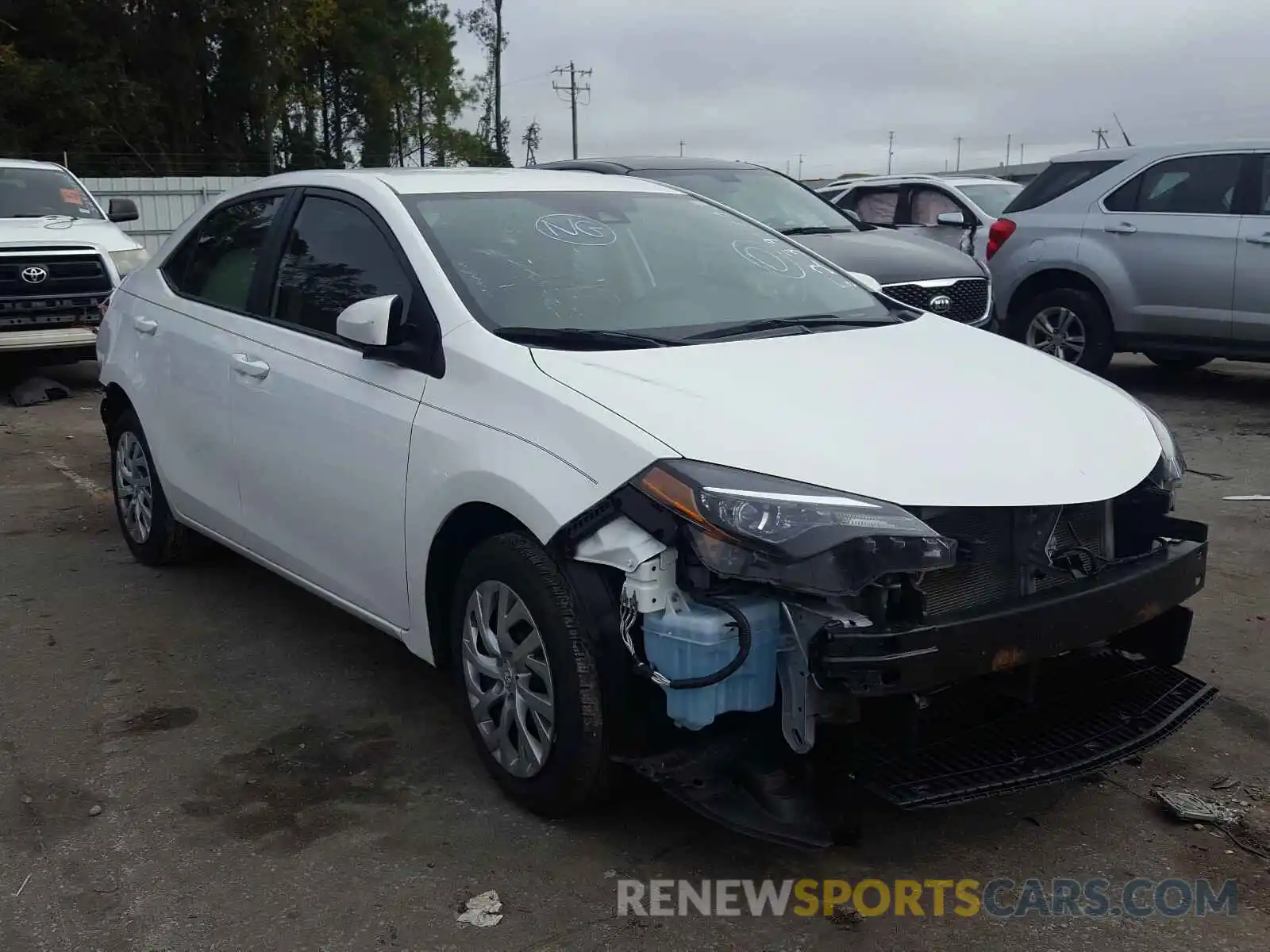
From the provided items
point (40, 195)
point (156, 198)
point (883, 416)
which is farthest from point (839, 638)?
point (156, 198)

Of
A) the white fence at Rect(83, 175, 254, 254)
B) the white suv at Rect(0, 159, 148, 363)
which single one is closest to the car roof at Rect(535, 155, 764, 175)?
the white suv at Rect(0, 159, 148, 363)

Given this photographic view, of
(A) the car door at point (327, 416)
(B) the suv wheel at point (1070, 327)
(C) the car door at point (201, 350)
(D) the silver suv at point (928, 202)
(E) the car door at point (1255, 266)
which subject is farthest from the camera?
(D) the silver suv at point (928, 202)

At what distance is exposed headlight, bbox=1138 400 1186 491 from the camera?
3475mm

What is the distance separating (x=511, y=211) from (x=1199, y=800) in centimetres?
269

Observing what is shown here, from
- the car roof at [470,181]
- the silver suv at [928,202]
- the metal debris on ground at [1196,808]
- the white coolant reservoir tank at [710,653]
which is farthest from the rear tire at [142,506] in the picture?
the silver suv at [928,202]

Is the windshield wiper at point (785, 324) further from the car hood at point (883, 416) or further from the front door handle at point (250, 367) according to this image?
the front door handle at point (250, 367)

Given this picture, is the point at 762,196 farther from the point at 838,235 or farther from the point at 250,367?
the point at 250,367

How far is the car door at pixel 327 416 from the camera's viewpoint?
3770 mm

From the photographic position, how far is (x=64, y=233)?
36.1ft

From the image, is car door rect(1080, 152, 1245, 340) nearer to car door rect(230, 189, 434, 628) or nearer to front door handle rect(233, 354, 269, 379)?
car door rect(230, 189, 434, 628)

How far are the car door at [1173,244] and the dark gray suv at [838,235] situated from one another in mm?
1165

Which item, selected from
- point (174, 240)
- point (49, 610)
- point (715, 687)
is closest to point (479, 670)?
point (715, 687)

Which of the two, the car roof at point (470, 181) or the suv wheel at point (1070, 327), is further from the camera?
the suv wheel at point (1070, 327)

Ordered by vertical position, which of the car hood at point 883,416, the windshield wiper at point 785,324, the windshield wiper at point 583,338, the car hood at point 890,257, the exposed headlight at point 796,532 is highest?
the car hood at point 890,257
